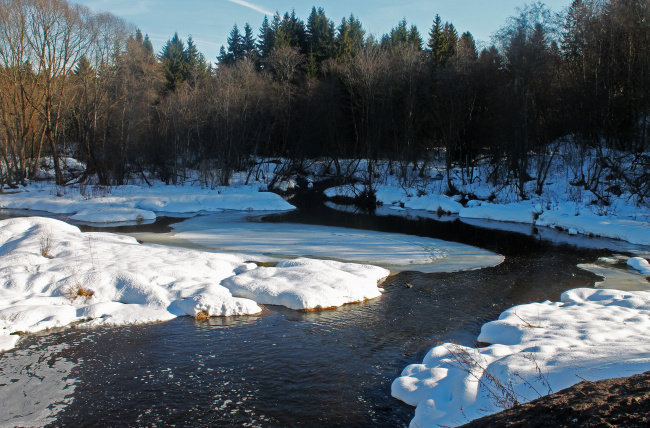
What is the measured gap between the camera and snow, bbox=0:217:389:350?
8.18 meters

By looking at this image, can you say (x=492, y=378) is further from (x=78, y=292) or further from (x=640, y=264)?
(x=640, y=264)

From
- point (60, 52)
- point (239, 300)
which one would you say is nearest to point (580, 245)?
point (239, 300)

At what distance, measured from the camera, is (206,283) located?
31.9 feet

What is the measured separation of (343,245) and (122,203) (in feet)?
46.6

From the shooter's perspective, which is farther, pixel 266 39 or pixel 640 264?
pixel 266 39

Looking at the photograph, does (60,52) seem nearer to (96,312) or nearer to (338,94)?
(338,94)

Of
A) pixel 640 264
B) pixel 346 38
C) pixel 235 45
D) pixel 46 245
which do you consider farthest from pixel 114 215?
pixel 235 45

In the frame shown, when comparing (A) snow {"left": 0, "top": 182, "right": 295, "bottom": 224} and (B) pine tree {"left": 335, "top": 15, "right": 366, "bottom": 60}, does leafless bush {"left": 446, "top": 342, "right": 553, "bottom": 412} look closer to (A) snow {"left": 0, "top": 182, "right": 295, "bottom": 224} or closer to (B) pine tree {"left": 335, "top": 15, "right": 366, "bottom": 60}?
(A) snow {"left": 0, "top": 182, "right": 295, "bottom": 224}

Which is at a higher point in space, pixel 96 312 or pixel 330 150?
pixel 330 150

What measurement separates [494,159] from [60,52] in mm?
29448

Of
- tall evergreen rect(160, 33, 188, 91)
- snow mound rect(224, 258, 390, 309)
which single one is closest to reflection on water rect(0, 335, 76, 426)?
snow mound rect(224, 258, 390, 309)

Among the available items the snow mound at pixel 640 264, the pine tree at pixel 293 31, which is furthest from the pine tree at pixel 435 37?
the snow mound at pixel 640 264

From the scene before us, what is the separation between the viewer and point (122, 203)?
23906 mm

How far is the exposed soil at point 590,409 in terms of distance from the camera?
2.55m
